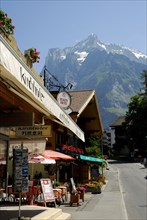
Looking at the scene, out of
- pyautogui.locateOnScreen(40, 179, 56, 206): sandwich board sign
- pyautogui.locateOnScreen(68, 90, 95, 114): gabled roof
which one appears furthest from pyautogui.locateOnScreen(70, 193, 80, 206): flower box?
pyautogui.locateOnScreen(68, 90, 95, 114): gabled roof

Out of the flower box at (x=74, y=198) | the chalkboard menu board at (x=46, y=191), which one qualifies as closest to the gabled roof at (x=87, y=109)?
the flower box at (x=74, y=198)

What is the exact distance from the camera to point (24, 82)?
487 centimetres

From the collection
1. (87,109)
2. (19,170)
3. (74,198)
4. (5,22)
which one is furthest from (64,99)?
(87,109)

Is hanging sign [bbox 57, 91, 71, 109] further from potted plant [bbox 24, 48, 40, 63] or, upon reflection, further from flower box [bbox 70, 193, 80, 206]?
potted plant [bbox 24, 48, 40, 63]

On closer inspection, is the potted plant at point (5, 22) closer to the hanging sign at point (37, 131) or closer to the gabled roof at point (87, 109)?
the hanging sign at point (37, 131)

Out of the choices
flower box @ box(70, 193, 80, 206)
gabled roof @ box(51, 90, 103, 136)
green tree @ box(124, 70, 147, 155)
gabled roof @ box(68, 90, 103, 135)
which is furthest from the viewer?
green tree @ box(124, 70, 147, 155)

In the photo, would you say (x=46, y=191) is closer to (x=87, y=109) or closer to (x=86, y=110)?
(x=87, y=109)

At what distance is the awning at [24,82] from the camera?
411 cm

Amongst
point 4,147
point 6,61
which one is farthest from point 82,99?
point 6,61

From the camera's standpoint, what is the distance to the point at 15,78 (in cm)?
441

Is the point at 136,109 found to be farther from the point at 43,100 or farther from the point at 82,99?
the point at 43,100

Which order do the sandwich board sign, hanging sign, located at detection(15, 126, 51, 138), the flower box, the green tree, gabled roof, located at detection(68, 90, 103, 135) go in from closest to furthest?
1. hanging sign, located at detection(15, 126, 51, 138)
2. the sandwich board sign
3. the flower box
4. gabled roof, located at detection(68, 90, 103, 135)
5. the green tree

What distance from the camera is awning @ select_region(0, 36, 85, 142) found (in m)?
4.11

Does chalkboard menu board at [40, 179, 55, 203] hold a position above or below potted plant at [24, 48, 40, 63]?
below
